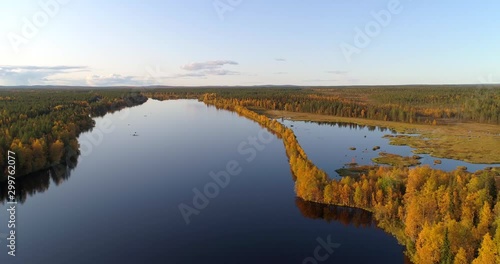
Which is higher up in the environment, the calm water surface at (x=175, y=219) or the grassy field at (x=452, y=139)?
the grassy field at (x=452, y=139)

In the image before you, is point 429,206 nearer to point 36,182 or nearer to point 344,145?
point 344,145

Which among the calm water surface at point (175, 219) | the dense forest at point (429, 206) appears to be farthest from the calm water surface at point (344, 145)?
the dense forest at point (429, 206)

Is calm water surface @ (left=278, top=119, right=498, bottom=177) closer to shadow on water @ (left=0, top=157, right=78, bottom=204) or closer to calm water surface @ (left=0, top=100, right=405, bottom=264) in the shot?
calm water surface @ (left=0, top=100, right=405, bottom=264)

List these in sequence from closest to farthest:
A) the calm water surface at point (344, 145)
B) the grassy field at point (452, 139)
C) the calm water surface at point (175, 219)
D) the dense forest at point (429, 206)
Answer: the dense forest at point (429, 206) < the calm water surface at point (175, 219) < the calm water surface at point (344, 145) < the grassy field at point (452, 139)

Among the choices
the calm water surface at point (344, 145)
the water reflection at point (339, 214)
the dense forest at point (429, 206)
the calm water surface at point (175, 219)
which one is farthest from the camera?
the calm water surface at point (344, 145)

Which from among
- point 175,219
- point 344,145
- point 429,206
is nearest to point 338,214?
point 429,206

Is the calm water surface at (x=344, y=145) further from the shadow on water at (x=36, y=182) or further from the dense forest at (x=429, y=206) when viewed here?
the shadow on water at (x=36, y=182)

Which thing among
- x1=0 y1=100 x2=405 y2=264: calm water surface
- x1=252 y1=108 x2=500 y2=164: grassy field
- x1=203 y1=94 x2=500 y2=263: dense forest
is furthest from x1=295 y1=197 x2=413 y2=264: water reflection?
x1=252 y1=108 x2=500 y2=164: grassy field
